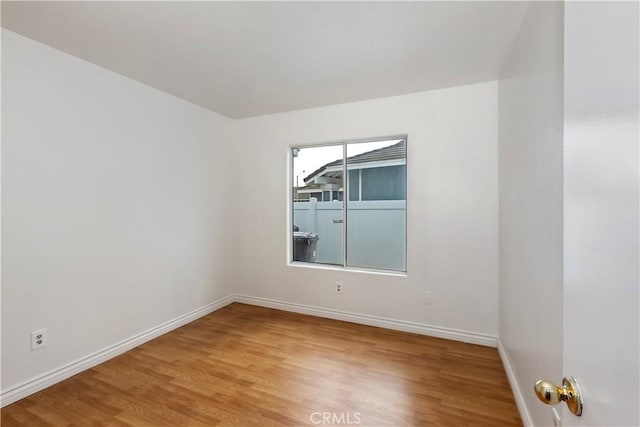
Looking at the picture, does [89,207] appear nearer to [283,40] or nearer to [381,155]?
[283,40]

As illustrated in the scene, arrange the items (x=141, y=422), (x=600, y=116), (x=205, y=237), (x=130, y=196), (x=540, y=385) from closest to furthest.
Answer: (x=600, y=116)
(x=540, y=385)
(x=141, y=422)
(x=130, y=196)
(x=205, y=237)

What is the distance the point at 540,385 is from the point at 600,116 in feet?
1.85

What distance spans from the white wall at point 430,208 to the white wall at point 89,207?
1098 mm

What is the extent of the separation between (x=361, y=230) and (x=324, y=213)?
53cm

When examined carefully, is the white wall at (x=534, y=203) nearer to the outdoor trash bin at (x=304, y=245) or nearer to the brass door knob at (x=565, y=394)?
the brass door knob at (x=565, y=394)

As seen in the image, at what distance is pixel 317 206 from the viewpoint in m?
3.66

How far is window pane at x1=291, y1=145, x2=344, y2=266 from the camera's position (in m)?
3.52

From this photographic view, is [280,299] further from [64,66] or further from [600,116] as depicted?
[600,116]

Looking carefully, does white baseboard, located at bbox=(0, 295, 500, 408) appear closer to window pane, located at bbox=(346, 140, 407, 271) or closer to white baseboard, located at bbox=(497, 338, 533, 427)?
white baseboard, located at bbox=(497, 338, 533, 427)

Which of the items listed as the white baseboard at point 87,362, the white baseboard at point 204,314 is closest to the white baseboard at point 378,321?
the white baseboard at point 204,314

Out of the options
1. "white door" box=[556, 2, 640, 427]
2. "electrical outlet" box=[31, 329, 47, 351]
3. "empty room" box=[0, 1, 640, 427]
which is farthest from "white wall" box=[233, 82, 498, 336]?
"white door" box=[556, 2, 640, 427]

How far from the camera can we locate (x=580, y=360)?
58cm

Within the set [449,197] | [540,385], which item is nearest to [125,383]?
[540,385]

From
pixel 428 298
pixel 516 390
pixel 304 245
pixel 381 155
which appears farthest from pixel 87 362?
pixel 381 155
